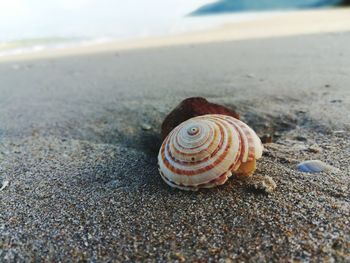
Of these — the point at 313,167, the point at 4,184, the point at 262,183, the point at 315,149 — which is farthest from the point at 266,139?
the point at 4,184

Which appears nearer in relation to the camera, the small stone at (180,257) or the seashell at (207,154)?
the small stone at (180,257)

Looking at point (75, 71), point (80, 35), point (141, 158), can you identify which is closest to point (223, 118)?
point (141, 158)

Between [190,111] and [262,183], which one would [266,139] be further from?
[262,183]

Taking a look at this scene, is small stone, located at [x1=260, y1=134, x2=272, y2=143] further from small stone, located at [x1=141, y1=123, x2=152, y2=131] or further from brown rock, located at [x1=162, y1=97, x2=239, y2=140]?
small stone, located at [x1=141, y1=123, x2=152, y2=131]

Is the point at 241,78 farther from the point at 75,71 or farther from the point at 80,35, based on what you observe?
the point at 80,35

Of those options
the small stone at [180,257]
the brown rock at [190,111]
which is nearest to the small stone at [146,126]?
the brown rock at [190,111]

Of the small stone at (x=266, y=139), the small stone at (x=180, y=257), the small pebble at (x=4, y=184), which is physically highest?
the small pebble at (x=4, y=184)

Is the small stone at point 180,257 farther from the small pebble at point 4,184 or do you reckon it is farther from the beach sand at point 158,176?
the small pebble at point 4,184
